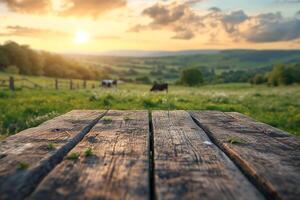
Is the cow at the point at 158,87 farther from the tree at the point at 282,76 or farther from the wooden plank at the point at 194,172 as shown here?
the wooden plank at the point at 194,172

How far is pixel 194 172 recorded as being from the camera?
6.21ft

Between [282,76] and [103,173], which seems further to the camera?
[282,76]

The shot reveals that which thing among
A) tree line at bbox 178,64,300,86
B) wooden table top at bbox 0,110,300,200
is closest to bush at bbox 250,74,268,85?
tree line at bbox 178,64,300,86

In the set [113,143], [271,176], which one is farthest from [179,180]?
[113,143]

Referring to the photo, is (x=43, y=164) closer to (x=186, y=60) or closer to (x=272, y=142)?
(x=272, y=142)

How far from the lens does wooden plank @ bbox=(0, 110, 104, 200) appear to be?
1.68m

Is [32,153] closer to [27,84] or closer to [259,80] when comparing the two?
[27,84]

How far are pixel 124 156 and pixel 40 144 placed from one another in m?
0.70

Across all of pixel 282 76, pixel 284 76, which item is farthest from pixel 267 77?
pixel 282 76

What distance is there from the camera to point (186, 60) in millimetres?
188375

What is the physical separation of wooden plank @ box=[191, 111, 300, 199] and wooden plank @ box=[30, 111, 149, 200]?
58cm

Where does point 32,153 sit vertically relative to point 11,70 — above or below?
below

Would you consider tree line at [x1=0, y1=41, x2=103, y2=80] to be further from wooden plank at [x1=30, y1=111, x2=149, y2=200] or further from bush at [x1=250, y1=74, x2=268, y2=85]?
wooden plank at [x1=30, y1=111, x2=149, y2=200]

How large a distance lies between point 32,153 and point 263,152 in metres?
1.51
